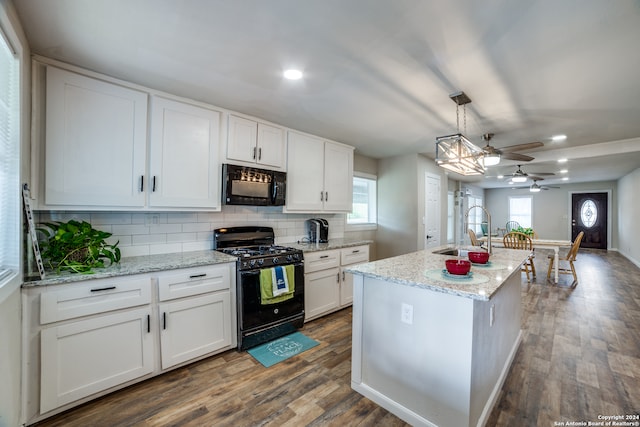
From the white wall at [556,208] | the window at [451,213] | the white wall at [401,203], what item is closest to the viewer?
the white wall at [401,203]

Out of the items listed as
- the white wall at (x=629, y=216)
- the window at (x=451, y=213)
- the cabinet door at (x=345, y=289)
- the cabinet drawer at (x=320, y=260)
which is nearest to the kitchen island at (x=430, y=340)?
the cabinet drawer at (x=320, y=260)

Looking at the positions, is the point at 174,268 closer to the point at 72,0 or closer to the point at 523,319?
the point at 72,0

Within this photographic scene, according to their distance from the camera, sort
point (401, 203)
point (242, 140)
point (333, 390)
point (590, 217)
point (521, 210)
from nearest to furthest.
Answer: point (333, 390)
point (242, 140)
point (401, 203)
point (590, 217)
point (521, 210)

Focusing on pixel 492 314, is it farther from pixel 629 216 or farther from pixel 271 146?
pixel 629 216

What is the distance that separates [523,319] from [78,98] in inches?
194

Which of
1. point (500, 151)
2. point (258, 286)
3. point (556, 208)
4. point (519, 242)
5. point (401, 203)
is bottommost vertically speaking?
point (258, 286)

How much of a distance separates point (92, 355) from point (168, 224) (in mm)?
1209

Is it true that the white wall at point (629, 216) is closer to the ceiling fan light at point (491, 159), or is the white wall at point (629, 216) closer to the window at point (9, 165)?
the ceiling fan light at point (491, 159)

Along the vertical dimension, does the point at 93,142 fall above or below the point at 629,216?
above

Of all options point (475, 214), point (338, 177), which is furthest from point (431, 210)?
point (475, 214)

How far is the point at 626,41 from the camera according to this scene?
5.60ft

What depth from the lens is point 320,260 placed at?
330cm

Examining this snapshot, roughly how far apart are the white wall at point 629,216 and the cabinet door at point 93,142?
966 centimetres

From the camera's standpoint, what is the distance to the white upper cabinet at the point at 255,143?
288 centimetres
